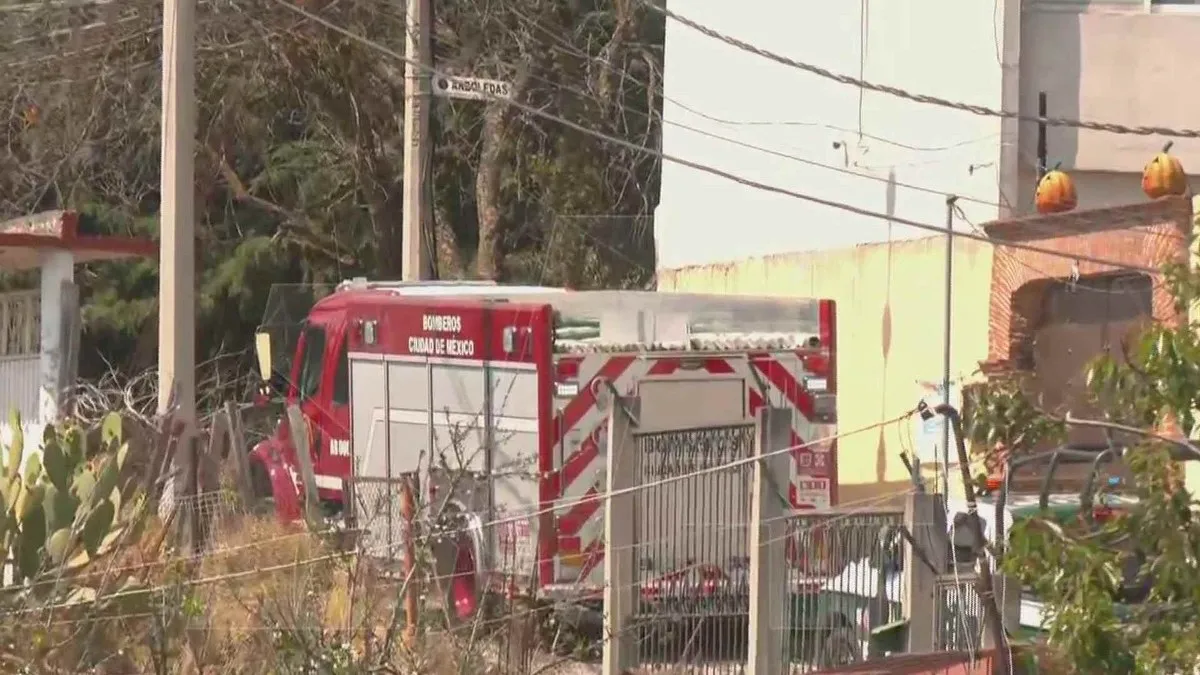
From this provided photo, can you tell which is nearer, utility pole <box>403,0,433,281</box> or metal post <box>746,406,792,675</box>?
metal post <box>746,406,792,675</box>

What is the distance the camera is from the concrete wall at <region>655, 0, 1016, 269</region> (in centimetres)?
1709

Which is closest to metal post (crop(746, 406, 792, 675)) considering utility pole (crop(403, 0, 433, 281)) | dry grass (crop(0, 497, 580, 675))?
dry grass (crop(0, 497, 580, 675))

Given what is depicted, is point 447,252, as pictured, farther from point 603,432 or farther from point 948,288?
point 603,432

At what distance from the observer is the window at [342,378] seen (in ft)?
49.5

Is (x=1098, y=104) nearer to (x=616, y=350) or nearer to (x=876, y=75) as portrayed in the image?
(x=876, y=75)

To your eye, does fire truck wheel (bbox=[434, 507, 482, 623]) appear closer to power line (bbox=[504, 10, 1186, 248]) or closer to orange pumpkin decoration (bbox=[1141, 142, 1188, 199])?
power line (bbox=[504, 10, 1186, 248])

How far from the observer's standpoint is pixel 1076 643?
6.01 metres

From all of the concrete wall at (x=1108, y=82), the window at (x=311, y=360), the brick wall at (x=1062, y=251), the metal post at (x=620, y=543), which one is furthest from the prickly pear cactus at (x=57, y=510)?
the concrete wall at (x=1108, y=82)

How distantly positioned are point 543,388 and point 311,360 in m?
3.70

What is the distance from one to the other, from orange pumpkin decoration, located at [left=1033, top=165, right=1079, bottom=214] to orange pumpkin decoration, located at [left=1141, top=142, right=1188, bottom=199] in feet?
2.42

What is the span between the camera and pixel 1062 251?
1533 cm

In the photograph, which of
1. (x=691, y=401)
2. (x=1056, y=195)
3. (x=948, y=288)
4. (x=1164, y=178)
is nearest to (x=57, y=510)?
(x=691, y=401)

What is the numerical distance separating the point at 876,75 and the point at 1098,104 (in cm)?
249

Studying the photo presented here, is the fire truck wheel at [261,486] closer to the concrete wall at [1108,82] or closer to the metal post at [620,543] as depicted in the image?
the metal post at [620,543]
